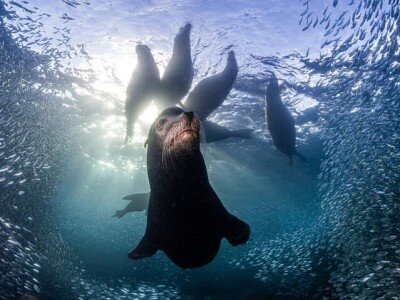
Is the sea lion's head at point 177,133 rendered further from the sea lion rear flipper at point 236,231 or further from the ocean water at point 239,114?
the sea lion rear flipper at point 236,231

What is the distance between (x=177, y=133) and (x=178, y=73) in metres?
3.06

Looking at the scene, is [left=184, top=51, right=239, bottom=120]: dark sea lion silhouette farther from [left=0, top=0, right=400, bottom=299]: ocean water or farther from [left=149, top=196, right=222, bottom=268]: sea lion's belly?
[left=149, top=196, right=222, bottom=268]: sea lion's belly

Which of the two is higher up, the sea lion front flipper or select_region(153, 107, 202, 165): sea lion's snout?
select_region(153, 107, 202, 165): sea lion's snout

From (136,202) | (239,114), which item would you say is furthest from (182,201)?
(239,114)

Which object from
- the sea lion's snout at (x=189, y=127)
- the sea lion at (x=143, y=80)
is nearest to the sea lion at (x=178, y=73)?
the sea lion at (x=143, y=80)

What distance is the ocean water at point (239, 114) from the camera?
7410mm

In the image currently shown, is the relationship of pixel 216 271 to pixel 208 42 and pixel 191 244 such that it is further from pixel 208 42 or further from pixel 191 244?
pixel 191 244

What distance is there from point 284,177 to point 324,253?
810 cm

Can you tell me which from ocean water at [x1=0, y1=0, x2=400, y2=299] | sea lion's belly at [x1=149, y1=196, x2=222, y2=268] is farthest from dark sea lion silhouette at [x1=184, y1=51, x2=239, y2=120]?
sea lion's belly at [x1=149, y1=196, x2=222, y2=268]

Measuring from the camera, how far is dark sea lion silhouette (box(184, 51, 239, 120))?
5.30m

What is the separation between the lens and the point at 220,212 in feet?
9.30

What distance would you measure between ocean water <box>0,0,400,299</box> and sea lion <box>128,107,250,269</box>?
11.7 inches

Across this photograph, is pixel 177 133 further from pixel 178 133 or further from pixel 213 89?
pixel 213 89

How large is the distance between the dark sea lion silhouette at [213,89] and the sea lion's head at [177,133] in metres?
2.98
